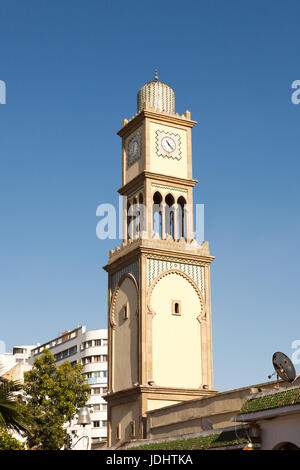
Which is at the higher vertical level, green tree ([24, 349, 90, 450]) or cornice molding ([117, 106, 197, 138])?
cornice molding ([117, 106, 197, 138])

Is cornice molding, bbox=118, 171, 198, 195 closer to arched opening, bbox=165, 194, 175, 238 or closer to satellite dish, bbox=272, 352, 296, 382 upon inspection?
arched opening, bbox=165, 194, 175, 238

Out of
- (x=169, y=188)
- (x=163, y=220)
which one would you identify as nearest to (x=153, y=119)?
(x=169, y=188)

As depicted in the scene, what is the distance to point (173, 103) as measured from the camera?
50.1 meters

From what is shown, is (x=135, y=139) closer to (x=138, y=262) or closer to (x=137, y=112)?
(x=137, y=112)

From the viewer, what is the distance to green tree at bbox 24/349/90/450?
157ft

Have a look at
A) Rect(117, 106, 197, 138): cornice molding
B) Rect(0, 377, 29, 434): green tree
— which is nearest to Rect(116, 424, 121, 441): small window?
Rect(117, 106, 197, 138): cornice molding

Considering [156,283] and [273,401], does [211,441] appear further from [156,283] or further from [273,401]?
[156,283]

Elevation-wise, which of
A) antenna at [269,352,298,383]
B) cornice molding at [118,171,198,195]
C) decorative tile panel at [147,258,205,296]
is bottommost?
antenna at [269,352,298,383]

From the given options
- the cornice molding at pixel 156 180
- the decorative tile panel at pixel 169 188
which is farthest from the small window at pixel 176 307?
the cornice molding at pixel 156 180

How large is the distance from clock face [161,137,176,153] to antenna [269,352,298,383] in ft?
86.3

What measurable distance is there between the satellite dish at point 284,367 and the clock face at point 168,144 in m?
26.3
